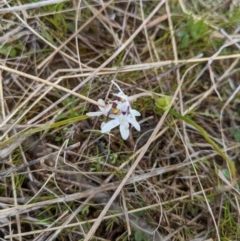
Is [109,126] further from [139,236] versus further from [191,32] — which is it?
[191,32]

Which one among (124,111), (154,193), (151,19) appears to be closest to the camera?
(124,111)

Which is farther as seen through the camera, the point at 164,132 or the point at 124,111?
the point at 164,132

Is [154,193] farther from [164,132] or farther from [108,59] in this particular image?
[108,59]

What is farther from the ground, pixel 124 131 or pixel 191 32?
pixel 191 32

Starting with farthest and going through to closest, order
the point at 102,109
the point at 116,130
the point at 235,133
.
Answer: the point at 235,133 → the point at 116,130 → the point at 102,109

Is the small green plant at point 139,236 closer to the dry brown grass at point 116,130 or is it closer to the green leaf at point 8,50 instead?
the dry brown grass at point 116,130

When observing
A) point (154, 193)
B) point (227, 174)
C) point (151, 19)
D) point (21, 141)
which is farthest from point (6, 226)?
point (151, 19)

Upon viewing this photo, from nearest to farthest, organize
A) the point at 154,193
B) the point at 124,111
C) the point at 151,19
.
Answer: the point at 124,111 < the point at 154,193 < the point at 151,19

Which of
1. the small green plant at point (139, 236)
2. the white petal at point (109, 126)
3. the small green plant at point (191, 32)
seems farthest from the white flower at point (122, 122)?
the small green plant at point (191, 32)

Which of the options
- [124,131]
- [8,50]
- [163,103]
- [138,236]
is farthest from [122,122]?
[8,50]
